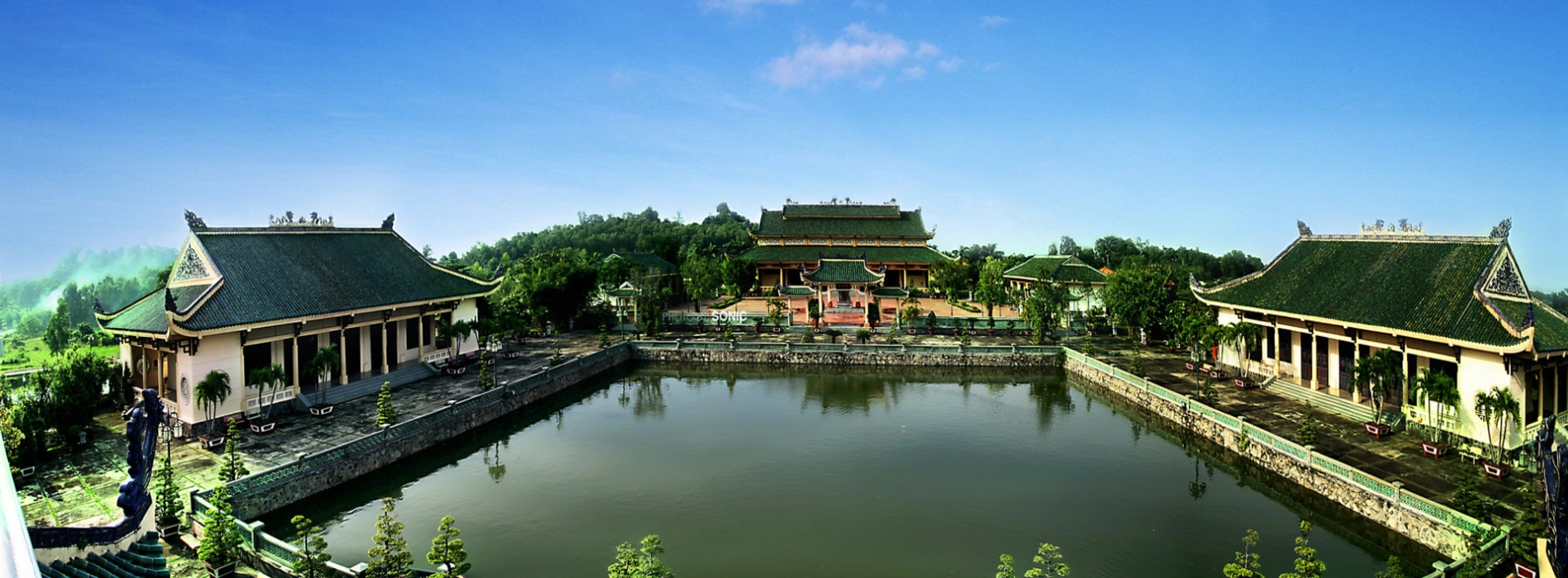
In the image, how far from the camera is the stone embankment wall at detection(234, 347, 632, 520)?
14148 mm

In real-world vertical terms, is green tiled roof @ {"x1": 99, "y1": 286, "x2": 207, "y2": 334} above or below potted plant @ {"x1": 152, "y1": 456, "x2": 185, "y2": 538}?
above

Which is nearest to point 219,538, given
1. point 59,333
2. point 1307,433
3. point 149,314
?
point 149,314

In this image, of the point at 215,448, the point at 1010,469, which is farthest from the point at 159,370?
the point at 1010,469

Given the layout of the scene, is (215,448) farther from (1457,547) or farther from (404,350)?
(1457,547)

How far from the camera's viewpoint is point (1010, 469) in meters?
17.2

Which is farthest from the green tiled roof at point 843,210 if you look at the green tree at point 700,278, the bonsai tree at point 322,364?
the bonsai tree at point 322,364

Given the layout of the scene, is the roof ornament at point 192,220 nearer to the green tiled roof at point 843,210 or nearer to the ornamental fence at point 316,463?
the ornamental fence at point 316,463

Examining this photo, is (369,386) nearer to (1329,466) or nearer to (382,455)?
(382,455)

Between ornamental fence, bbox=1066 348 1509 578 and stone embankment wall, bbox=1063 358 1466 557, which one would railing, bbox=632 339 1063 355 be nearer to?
stone embankment wall, bbox=1063 358 1466 557

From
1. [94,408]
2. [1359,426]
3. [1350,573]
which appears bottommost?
[1350,573]

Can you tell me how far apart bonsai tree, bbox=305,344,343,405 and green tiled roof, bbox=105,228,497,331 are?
3.90 ft

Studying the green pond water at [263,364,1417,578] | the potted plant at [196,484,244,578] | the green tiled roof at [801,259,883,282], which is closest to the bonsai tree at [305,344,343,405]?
the green pond water at [263,364,1417,578]

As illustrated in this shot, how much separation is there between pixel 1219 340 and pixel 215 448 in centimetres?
2696

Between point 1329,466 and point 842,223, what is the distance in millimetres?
42716
